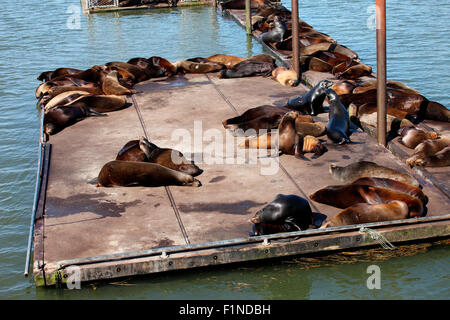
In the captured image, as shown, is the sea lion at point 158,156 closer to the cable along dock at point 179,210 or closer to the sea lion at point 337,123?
the cable along dock at point 179,210

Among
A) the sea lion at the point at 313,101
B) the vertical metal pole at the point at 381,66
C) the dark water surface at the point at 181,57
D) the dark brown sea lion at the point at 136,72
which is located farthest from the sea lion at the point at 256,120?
the dark brown sea lion at the point at 136,72

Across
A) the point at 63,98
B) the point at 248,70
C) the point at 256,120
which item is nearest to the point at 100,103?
the point at 63,98

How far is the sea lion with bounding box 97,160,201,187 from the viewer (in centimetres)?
737

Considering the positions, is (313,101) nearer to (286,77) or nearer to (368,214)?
→ (286,77)

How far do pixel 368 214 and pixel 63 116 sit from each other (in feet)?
17.6

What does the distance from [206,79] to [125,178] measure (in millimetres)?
5404

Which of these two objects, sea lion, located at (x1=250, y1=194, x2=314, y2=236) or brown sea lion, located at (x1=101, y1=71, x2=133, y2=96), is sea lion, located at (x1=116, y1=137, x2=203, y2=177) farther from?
brown sea lion, located at (x1=101, y1=71, x2=133, y2=96)

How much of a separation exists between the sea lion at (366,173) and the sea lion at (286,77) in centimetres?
448
